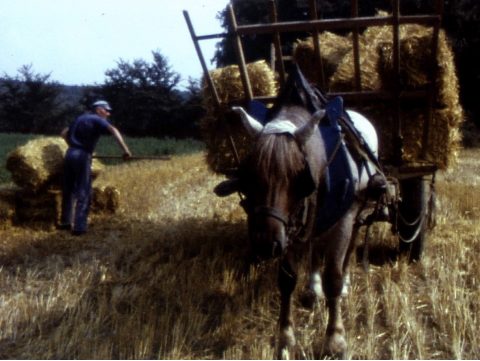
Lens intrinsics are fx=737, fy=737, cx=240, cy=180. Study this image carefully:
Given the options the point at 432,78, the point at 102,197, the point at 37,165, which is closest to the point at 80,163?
the point at 37,165

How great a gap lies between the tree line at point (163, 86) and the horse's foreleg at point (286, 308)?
1956 centimetres

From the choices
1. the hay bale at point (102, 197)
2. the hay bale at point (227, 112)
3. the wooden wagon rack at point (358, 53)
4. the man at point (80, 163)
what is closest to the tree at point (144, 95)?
the hay bale at point (102, 197)

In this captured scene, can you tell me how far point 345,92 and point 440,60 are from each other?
86cm

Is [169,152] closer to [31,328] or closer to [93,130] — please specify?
[93,130]

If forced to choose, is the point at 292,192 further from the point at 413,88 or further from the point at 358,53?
the point at 358,53

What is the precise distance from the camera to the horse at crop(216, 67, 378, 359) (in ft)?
12.8

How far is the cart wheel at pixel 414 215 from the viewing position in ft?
22.6

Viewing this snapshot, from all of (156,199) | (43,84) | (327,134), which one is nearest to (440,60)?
(327,134)

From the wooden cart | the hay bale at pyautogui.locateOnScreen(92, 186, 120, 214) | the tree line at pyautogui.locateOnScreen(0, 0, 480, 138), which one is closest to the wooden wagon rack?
the wooden cart

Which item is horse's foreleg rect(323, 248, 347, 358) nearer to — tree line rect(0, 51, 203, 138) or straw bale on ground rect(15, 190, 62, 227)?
straw bale on ground rect(15, 190, 62, 227)

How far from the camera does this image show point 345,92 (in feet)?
21.7

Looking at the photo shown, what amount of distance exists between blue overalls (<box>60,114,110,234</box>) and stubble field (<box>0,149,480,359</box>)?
0.32 meters

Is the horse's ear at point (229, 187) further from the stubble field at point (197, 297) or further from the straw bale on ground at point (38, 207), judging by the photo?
the straw bale on ground at point (38, 207)

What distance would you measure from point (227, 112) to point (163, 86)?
2314 centimetres
